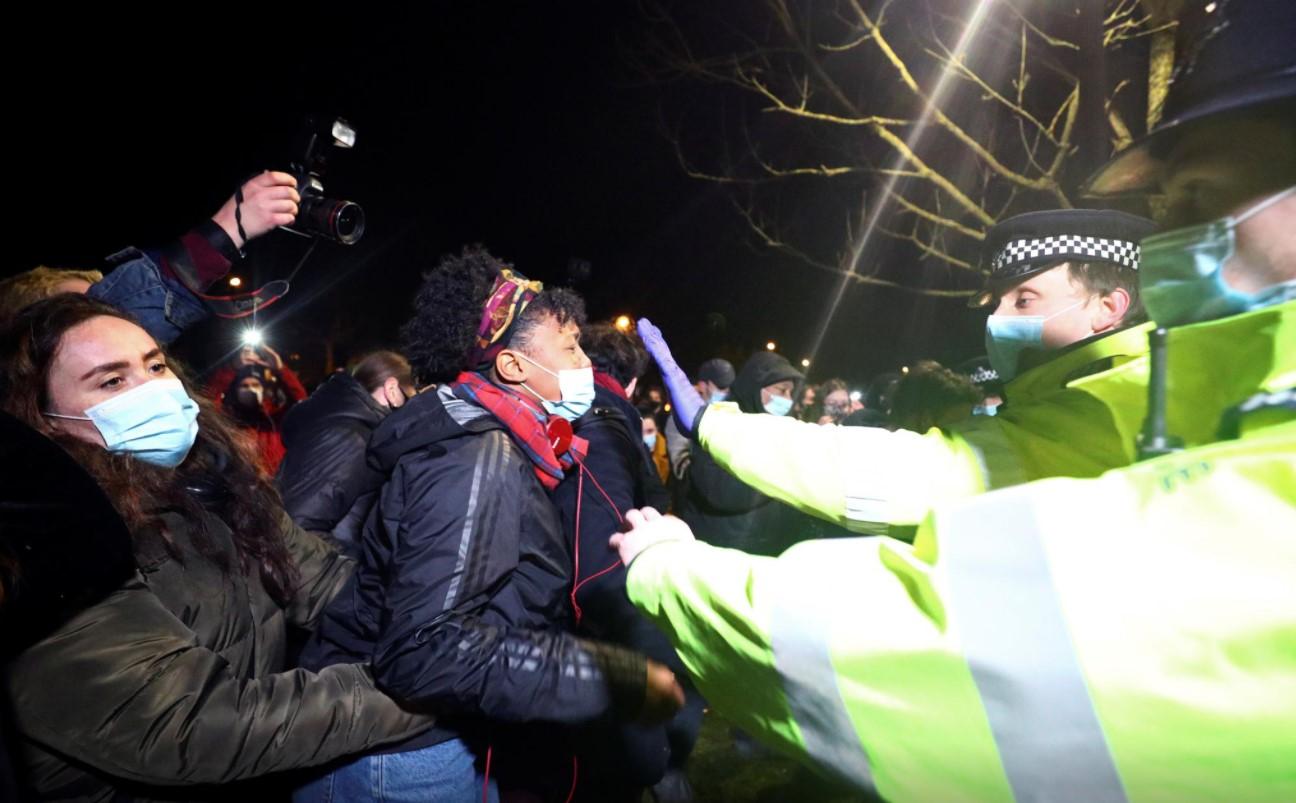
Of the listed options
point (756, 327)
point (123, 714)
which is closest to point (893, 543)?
point (123, 714)

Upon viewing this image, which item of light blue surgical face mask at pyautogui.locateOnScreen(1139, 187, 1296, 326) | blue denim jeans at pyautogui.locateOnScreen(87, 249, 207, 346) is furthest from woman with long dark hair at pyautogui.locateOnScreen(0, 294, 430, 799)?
light blue surgical face mask at pyautogui.locateOnScreen(1139, 187, 1296, 326)

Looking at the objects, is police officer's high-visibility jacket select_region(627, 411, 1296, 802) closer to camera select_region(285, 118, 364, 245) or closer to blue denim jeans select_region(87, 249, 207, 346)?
camera select_region(285, 118, 364, 245)

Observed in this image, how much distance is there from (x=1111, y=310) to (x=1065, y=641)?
2.20 metres

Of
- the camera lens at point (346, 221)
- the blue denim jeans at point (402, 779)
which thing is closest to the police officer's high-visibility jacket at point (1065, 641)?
the blue denim jeans at point (402, 779)

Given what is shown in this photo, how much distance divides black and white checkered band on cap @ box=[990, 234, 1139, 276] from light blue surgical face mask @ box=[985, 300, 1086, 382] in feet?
0.65

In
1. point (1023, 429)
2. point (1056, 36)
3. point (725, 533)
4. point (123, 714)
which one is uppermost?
point (1056, 36)

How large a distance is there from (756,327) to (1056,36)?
36.4m

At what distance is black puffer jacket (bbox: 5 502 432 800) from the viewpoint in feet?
4.16

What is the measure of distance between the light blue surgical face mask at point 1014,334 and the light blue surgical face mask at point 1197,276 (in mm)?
1512

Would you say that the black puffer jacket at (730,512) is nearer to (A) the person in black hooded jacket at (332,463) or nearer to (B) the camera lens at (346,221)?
(A) the person in black hooded jacket at (332,463)

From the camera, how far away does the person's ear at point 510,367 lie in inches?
94.4

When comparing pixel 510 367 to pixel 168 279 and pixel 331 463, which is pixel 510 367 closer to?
pixel 168 279

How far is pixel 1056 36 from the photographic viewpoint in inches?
248

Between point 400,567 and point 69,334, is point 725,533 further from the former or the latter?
point 69,334
